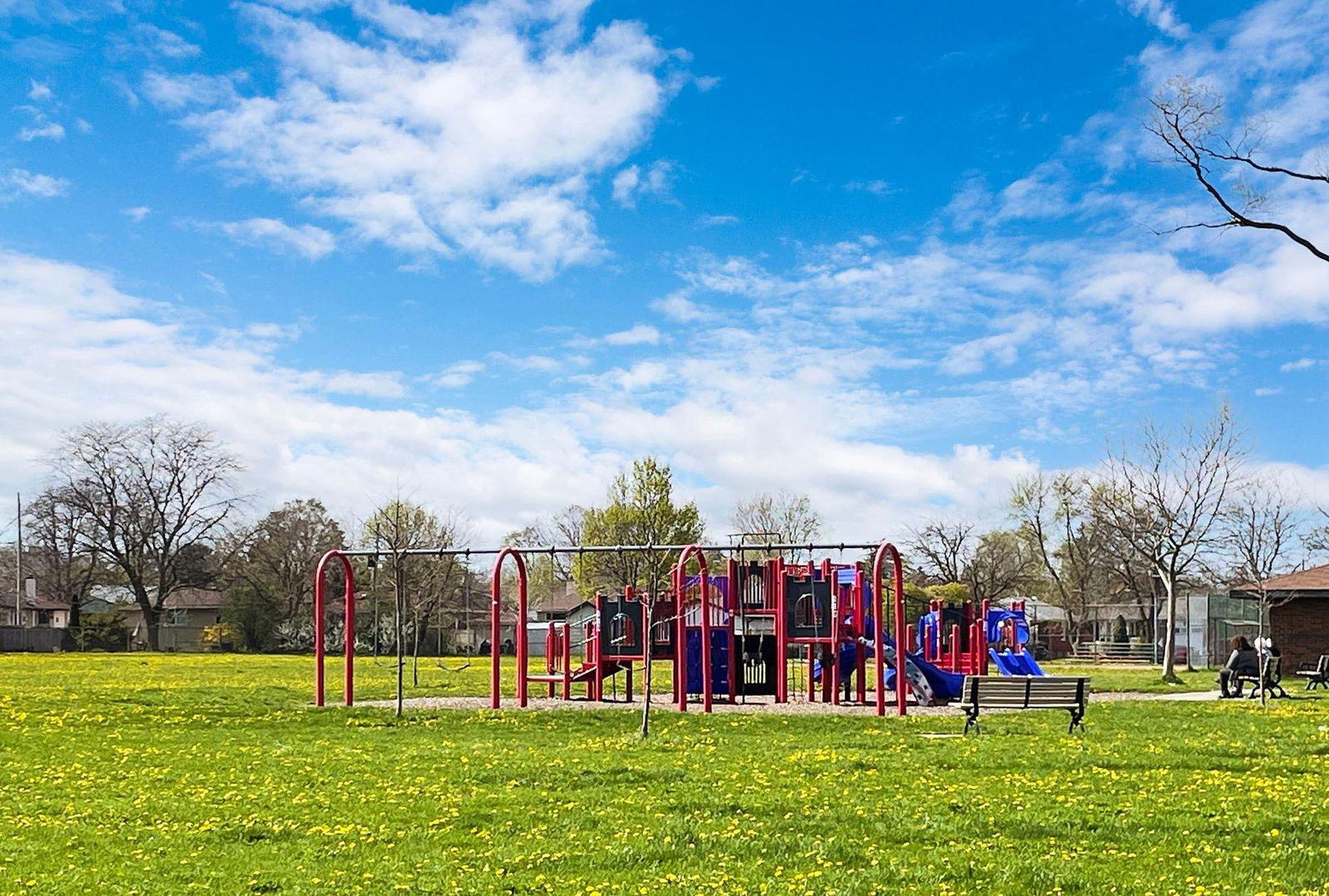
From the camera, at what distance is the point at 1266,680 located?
87.5 feet

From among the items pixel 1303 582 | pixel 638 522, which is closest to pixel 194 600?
pixel 638 522

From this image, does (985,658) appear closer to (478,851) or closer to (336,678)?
(336,678)

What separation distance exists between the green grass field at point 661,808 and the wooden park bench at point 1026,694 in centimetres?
52

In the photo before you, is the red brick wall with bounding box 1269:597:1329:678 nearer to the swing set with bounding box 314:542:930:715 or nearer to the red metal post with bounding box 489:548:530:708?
the swing set with bounding box 314:542:930:715

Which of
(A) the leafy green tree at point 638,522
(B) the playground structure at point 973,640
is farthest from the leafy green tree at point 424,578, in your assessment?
(B) the playground structure at point 973,640

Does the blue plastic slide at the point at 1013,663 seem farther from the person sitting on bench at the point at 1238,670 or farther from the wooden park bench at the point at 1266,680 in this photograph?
the wooden park bench at the point at 1266,680

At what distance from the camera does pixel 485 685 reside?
33406 millimetres

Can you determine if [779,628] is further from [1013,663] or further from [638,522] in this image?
[638,522]

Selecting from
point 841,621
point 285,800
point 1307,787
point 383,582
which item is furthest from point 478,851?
point 383,582

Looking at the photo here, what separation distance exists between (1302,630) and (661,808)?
3481 centimetres

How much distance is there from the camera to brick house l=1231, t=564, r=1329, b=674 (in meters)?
39.7

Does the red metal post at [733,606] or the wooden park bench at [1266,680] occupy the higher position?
the red metal post at [733,606]

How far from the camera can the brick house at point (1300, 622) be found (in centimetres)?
3972

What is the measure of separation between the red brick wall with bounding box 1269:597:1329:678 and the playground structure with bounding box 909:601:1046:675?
1050 centimetres
